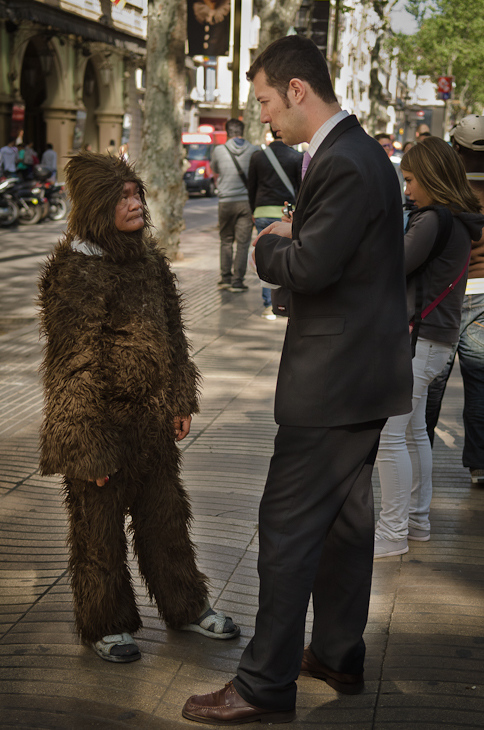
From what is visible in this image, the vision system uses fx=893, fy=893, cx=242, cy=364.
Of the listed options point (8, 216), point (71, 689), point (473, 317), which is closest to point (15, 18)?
point (8, 216)

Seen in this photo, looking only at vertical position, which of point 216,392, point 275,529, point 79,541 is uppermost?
point 275,529

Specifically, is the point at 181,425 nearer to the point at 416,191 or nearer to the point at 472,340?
the point at 416,191

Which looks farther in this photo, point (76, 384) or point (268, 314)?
point (268, 314)

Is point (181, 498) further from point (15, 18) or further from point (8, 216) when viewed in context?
point (15, 18)

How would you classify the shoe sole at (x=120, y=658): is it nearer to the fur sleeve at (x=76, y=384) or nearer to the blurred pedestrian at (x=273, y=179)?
the fur sleeve at (x=76, y=384)

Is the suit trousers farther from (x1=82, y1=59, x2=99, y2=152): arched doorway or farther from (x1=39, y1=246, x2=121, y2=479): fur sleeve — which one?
(x1=82, y1=59, x2=99, y2=152): arched doorway

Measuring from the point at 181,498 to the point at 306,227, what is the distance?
1.22 m

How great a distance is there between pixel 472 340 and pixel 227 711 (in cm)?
290

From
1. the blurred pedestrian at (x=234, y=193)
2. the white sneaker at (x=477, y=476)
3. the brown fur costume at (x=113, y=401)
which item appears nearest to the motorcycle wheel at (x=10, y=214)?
the blurred pedestrian at (x=234, y=193)

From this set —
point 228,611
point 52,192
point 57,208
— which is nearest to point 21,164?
point 52,192

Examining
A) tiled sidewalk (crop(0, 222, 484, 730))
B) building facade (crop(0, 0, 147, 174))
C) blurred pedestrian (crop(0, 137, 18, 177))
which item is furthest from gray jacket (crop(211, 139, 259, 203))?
building facade (crop(0, 0, 147, 174))

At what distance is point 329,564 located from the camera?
113 inches

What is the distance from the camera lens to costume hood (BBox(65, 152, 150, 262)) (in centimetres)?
296

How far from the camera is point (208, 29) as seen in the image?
16.2 metres
